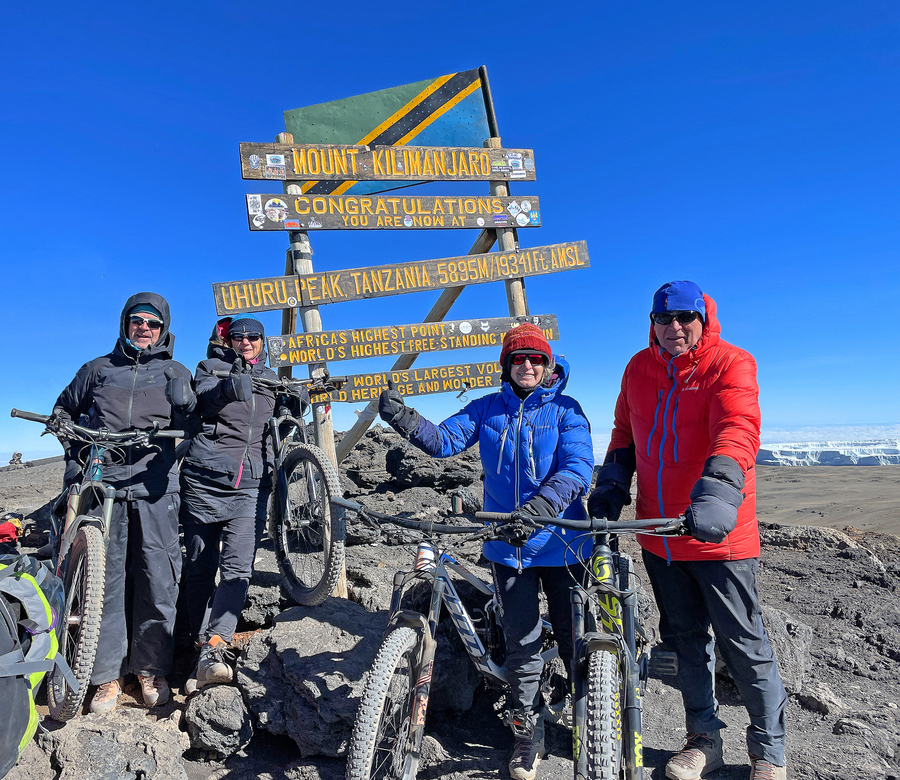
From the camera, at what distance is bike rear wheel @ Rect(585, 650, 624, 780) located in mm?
2053

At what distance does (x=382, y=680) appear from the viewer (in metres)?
2.41

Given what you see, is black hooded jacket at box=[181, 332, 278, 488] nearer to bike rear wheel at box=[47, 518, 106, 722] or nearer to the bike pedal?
bike rear wheel at box=[47, 518, 106, 722]

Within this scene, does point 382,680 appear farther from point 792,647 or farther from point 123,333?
point 792,647

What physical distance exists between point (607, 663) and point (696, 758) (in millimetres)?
1397

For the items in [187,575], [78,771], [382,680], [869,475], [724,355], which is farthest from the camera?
[869,475]

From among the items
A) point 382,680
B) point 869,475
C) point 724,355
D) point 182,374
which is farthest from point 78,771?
point 869,475

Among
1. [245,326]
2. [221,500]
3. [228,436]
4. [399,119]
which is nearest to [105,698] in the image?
[221,500]

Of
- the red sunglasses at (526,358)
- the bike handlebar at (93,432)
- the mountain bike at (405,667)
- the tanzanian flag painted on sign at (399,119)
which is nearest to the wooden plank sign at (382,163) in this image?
the tanzanian flag painted on sign at (399,119)

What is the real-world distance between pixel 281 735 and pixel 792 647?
3.81m

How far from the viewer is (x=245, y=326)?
4277 millimetres

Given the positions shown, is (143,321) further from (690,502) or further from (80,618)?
(690,502)

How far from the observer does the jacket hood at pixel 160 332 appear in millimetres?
3990

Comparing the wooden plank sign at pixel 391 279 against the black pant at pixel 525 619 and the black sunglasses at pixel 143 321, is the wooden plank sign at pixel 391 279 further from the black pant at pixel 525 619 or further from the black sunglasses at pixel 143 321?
the black pant at pixel 525 619

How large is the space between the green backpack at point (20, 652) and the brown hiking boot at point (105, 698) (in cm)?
92
